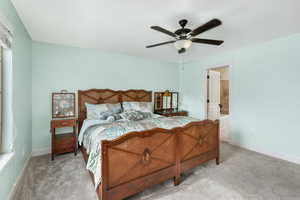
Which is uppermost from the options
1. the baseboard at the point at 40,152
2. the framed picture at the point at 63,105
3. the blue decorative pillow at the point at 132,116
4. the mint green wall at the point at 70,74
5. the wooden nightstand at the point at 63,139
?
the mint green wall at the point at 70,74

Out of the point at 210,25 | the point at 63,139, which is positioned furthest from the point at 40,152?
the point at 210,25

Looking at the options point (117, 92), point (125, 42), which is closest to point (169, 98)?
point (117, 92)

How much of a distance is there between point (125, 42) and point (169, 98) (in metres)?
2.52

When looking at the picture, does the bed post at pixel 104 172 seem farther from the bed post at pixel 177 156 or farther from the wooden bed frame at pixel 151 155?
the bed post at pixel 177 156

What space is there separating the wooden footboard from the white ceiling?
167 cm

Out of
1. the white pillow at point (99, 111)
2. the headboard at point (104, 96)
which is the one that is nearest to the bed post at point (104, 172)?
the white pillow at point (99, 111)

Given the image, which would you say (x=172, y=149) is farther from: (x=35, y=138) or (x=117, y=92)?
(x=35, y=138)

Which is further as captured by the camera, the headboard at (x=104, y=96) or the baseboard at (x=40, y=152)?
the headboard at (x=104, y=96)

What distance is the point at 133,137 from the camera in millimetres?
1632

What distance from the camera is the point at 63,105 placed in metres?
3.17

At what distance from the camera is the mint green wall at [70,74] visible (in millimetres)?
2949

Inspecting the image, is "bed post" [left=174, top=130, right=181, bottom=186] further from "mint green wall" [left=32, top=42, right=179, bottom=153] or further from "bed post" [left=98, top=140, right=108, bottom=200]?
"mint green wall" [left=32, top=42, right=179, bottom=153]

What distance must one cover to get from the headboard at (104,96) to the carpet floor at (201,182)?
1180 millimetres

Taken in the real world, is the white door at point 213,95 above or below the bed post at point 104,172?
above
